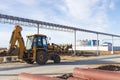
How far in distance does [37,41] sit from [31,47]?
0.73m

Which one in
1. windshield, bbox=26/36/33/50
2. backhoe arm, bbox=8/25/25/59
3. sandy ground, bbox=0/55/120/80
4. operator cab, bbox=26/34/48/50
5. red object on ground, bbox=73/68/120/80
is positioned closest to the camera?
red object on ground, bbox=73/68/120/80

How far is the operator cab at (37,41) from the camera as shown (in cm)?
2352

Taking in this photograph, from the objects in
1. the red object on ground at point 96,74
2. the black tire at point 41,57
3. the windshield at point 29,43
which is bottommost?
the red object on ground at point 96,74

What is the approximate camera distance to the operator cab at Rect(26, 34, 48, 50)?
2352 centimetres

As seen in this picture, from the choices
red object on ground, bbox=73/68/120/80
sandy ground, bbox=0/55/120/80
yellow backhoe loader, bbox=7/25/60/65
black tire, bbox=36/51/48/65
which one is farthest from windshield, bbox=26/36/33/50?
red object on ground, bbox=73/68/120/80

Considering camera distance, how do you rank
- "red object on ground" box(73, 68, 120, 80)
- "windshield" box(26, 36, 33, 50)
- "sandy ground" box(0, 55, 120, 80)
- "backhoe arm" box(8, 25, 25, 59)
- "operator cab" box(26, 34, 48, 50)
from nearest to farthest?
"red object on ground" box(73, 68, 120, 80), "sandy ground" box(0, 55, 120, 80), "backhoe arm" box(8, 25, 25, 59), "operator cab" box(26, 34, 48, 50), "windshield" box(26, 36, 33, 50)

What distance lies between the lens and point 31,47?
23734mm

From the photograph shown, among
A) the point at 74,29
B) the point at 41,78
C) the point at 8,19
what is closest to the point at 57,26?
the point at 74,29

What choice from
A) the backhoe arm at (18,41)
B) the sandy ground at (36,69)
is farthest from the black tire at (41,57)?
the backhoe arm at (18,41)

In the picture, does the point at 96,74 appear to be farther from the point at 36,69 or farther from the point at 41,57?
the point at 41,57

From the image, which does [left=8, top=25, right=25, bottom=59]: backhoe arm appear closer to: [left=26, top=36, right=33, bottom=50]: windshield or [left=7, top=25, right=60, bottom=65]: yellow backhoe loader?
[left=7, top=25, right=60, bottom=65]: yellow backhoe loader

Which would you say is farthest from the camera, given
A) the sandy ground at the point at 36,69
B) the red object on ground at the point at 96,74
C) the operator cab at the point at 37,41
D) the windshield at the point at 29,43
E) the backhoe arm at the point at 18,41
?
the windshield at the point at 29,43

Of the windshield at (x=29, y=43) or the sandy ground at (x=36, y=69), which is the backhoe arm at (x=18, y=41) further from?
the sandy ground at (x=36, y=69)

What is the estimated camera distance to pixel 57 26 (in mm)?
39719
